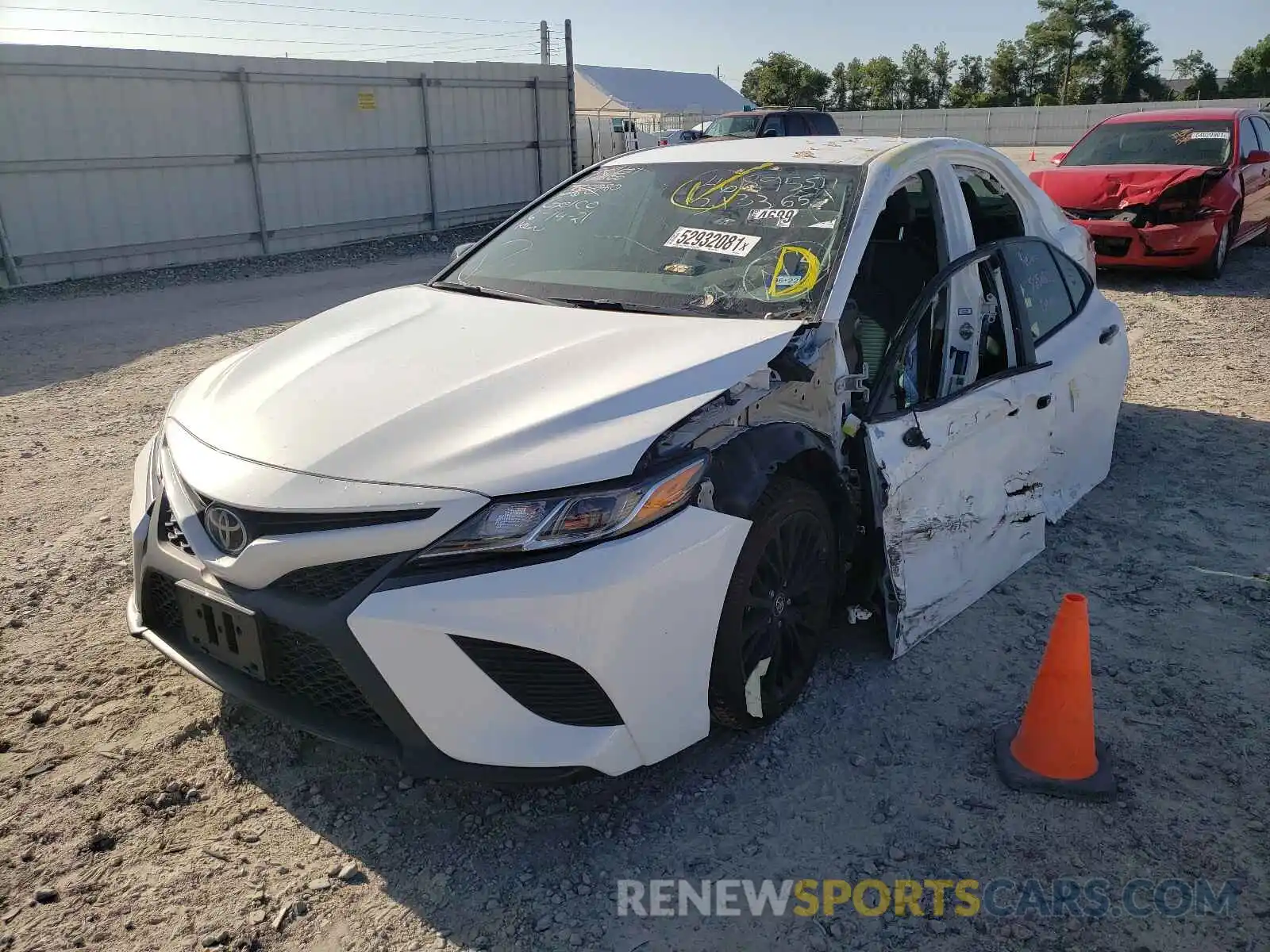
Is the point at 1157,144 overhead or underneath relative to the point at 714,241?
overhead

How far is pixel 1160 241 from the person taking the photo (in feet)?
31.3

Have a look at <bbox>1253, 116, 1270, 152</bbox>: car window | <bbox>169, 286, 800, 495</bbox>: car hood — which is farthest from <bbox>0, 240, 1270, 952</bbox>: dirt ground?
<bbox>1253, 116, 1270, 152</bbox>: car window

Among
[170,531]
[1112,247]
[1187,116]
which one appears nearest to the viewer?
[170,531]

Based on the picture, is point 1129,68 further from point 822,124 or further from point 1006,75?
point 822,124

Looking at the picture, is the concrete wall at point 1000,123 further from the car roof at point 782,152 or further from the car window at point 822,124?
the car roof at point 782,152

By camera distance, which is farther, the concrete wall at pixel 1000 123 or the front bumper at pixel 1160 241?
the concrete wall at pixel 1000 123

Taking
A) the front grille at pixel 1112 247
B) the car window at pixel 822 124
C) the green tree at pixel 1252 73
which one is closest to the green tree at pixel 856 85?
the green tree at pixel 1252 73

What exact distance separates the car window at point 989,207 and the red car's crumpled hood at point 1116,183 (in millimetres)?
5770

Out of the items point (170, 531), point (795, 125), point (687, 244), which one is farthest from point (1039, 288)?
point (795, 125)

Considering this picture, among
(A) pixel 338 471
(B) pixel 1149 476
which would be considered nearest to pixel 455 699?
(A) pixel 338 471

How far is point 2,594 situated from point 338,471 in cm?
232

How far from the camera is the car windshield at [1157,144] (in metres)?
10.1

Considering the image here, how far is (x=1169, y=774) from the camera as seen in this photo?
275 cm

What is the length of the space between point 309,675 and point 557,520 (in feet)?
2.37
